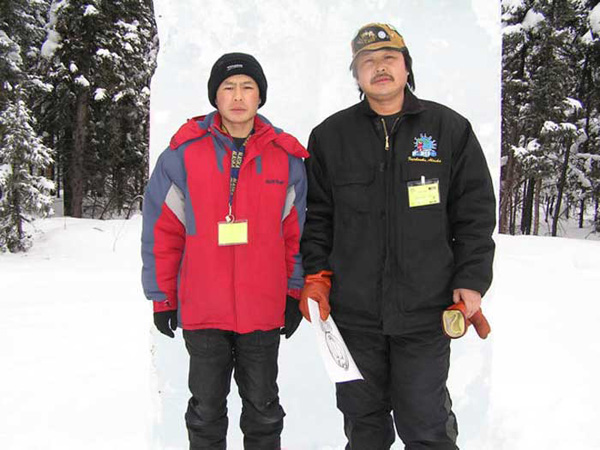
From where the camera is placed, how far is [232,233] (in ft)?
5.61

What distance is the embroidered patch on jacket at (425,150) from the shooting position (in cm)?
165

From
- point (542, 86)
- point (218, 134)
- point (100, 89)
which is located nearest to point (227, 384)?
point (218, 134)

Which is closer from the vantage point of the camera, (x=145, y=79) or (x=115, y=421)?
(x=115, y=421)

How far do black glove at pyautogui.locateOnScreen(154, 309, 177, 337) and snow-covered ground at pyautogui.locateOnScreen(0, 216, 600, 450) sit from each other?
1.80 feet

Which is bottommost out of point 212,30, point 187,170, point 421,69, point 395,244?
point 395,244

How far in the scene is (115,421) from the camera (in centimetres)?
271

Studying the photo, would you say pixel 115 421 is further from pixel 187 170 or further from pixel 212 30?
pixel 212 30

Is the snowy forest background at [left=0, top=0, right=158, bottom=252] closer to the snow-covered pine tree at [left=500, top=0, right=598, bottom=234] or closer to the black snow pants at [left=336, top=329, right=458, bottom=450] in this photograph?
the black snow pants at [left=336, top=329, right=458, bottom=450]

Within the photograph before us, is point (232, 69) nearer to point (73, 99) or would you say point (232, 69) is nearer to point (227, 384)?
point (227, 384)

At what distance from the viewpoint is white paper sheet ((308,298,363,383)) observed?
1639mm

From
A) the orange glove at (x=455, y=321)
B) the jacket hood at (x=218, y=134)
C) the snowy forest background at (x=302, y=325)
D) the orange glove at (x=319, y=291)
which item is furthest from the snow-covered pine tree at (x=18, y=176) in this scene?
the orange glove at (x=455, y=321)

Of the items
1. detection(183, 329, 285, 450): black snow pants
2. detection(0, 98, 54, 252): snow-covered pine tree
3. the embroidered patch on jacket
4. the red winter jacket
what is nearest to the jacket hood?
the red winter jacket

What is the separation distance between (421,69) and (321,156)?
855 millimetres

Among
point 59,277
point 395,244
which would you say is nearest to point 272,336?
point 395,244
